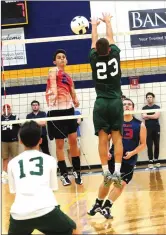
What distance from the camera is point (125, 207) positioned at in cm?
716

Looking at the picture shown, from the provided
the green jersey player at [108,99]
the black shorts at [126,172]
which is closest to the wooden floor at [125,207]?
the black shorts at [126,172]

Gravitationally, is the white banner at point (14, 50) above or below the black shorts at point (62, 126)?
above

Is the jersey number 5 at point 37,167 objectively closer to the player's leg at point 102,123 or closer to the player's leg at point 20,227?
the player's leg at point 20,227

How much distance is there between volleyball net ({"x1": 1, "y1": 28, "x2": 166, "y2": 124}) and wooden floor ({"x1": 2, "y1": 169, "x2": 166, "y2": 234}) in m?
2.48

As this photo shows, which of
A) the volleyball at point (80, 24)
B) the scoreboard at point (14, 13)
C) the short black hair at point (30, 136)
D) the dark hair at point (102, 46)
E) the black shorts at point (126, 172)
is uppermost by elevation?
the scoreboard at point (14, 13)

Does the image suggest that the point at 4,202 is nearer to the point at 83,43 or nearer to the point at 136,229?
the point at 136,229

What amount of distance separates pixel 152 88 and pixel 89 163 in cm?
228

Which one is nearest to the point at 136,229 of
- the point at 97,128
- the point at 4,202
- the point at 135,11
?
the point at 97,128

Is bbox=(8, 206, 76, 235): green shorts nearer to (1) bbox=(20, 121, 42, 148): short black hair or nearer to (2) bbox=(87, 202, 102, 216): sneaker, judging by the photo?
(1) bbox=(20, 121, 42, 148): short black hair

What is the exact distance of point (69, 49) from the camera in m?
11.7

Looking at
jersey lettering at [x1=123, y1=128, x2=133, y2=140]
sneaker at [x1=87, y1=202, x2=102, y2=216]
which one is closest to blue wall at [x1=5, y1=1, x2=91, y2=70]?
jersey lettering at [x1=123, y1=128, x2=133, y2=140]

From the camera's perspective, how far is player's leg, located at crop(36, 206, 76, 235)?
418 cm

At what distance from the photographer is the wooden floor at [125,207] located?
236 inches

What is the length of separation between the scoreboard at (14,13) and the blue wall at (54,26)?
154 millimetres
